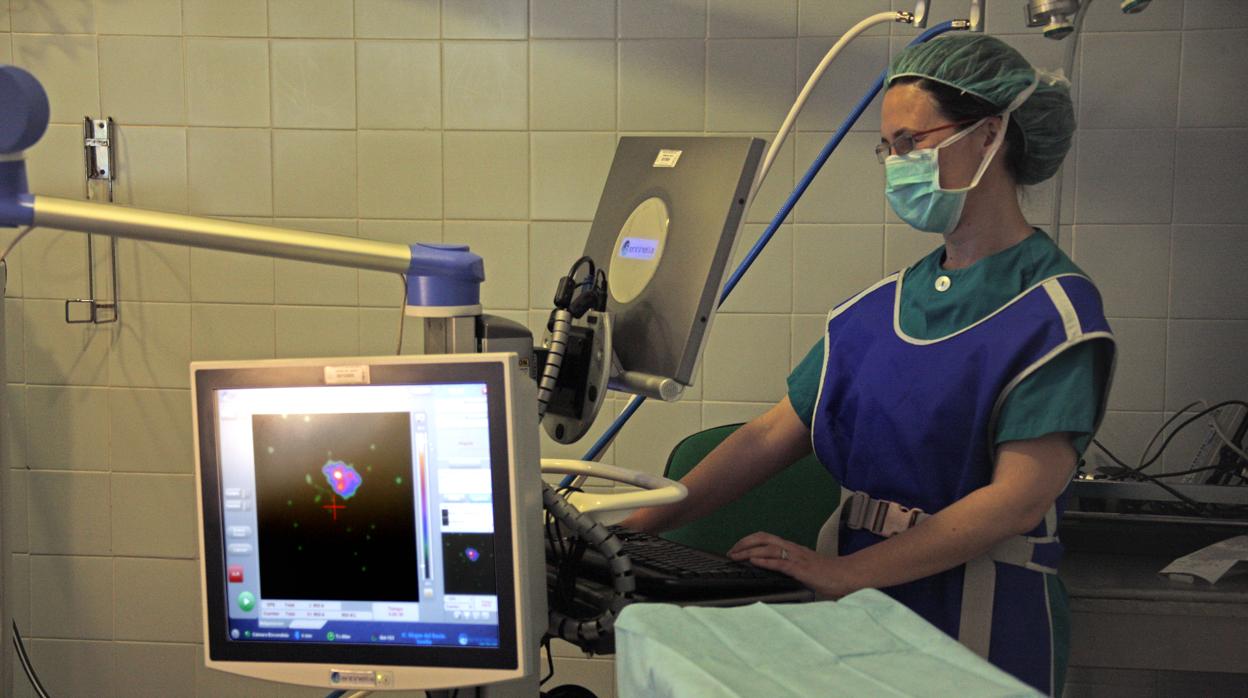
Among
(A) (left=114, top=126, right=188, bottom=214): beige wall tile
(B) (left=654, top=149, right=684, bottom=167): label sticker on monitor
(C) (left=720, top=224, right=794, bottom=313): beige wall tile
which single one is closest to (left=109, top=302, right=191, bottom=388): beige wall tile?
(A) (left=114, top=126, right=188, bottom=214): beige wall tile

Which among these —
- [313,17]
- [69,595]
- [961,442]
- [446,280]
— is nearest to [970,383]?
[961,442]

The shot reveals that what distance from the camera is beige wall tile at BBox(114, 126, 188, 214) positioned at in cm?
258

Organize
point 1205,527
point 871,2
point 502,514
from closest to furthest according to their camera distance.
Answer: point 502,514, point 1205,527, point 871,2

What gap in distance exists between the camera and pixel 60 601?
8.83 ft

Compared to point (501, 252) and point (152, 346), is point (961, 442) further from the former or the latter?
point (152, 346)

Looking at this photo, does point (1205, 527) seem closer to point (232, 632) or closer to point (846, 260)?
point (846, 260)

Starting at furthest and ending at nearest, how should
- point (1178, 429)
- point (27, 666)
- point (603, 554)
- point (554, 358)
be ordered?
point (27, 666), point (1178, 429), point (554, 358), point (603, 554)

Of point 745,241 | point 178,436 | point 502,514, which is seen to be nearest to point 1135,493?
point 745,241

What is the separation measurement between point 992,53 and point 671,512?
749 millimetres

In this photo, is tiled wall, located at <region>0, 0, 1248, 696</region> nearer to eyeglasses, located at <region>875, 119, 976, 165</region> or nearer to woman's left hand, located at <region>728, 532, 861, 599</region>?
eyeglasses, located at <region>875, 119, 976, 165</region>

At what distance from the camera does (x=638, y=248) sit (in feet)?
4.50

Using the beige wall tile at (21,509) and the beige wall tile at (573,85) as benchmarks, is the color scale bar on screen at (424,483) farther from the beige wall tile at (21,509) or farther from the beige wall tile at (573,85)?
the beige wall tile at (21,509)

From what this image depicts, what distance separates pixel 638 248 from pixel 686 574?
40 centimetres

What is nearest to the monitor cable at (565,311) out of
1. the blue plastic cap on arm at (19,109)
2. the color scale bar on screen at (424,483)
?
the color scale bar on screen at (424,483)
